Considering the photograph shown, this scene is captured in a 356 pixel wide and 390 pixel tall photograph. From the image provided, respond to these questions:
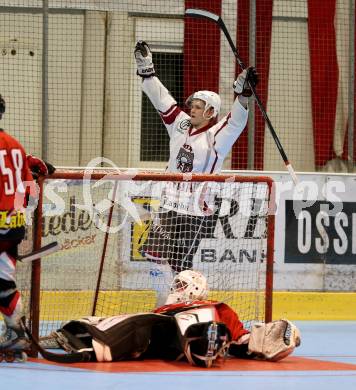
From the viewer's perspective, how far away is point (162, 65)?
9.62 meters

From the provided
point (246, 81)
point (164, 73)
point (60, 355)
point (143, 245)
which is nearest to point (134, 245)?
point (143, 245)

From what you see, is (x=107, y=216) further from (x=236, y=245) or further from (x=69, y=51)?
(x=69, y=51)

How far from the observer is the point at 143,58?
713 centimetres

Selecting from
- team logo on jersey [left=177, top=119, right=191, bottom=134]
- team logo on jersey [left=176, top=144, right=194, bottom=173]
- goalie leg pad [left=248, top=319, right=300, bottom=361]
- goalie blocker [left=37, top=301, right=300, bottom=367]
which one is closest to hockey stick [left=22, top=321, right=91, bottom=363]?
goalie blocker [left=37, top=301, right=300, bottom=367]

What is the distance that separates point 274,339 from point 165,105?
1.92 metres

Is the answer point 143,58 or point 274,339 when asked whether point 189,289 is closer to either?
point 274,339

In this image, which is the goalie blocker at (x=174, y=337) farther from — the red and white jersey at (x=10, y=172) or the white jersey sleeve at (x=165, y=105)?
the white jersey sleeve at (x=165, y=105)

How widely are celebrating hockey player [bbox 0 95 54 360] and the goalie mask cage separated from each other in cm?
109

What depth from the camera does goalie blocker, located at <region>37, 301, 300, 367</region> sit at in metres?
5.45

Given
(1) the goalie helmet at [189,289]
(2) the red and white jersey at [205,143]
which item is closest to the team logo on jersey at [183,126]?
(2) the red and white jersey at [205,143]

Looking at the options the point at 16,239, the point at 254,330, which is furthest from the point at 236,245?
the point at 16,239

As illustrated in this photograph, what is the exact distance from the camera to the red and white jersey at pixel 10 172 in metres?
5.33

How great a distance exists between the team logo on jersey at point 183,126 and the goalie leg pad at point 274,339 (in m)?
1.61

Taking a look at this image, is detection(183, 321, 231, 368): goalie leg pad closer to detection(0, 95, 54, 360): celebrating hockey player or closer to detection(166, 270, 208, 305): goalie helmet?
detection(166, 270, 208, 305): goalie helmet
